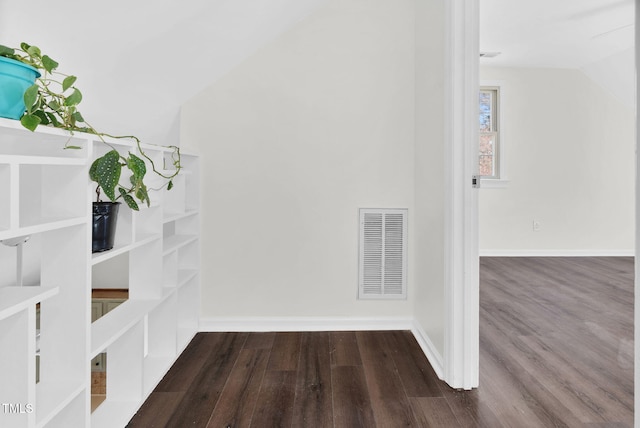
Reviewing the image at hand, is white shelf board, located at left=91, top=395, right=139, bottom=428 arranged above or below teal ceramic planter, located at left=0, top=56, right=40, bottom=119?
below

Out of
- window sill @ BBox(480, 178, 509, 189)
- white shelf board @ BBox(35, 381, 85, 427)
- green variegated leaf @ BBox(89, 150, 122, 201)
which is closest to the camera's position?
white shelf board @ BBox(35, 381, 85, 427)

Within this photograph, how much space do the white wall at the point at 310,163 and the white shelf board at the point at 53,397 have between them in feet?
4.46

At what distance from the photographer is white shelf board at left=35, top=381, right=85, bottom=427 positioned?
108cm

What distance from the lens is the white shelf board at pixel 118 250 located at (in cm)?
136

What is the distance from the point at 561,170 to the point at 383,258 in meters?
3.66

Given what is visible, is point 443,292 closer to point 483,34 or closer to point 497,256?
point 483,34

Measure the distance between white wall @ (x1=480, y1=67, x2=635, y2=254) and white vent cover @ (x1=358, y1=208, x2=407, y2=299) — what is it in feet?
9.61

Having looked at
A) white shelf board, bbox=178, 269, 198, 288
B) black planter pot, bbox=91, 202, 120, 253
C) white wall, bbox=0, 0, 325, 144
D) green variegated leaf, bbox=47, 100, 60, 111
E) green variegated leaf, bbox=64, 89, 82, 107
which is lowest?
white shelf board, bbox=178, 269, 198, 288

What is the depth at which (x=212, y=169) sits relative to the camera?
8.42 ft

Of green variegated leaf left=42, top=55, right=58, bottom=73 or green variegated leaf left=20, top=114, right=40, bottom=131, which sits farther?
green variegated leaf left=42, top=55, right=58, bottom=73

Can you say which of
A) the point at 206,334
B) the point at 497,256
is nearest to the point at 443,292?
the point at 206,334

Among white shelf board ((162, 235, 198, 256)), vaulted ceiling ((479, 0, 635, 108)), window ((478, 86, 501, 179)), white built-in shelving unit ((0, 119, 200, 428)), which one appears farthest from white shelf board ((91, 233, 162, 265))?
window ((478, 86, 501, 179))

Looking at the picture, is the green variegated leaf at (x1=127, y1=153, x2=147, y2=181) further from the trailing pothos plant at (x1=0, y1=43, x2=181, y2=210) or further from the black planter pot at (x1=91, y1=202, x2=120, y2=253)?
the black planter pot at (x1=91, y1=202, x2=120, y2=253)

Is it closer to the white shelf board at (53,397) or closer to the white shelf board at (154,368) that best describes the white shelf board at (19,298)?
the white shelf board at (53,397)
